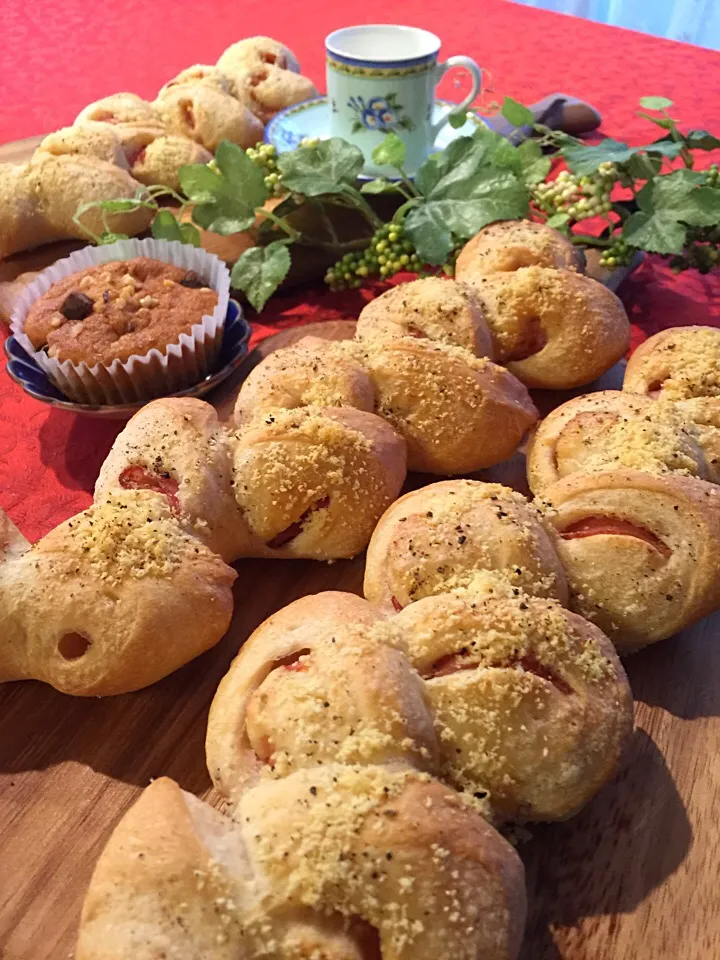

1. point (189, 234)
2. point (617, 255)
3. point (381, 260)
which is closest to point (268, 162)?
point (189, 234)

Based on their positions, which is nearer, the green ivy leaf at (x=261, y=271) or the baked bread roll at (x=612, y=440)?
the baked bread roll at (x=612, y=440)

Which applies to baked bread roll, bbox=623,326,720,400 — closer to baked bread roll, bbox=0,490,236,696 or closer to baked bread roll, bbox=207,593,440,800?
baked bread roll, bbox=207,593,440,800

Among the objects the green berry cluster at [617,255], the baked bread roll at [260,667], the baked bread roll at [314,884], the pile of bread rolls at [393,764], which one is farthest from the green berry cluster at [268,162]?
the baked bread roll at [314,884]

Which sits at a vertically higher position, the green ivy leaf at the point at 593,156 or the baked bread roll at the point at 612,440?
the green ivy leaf at the point at 593,156

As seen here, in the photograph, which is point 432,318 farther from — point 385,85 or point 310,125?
point 310,125

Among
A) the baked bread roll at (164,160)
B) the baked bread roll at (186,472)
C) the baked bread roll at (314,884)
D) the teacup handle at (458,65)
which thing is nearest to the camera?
the baked bread roll at (314,884)

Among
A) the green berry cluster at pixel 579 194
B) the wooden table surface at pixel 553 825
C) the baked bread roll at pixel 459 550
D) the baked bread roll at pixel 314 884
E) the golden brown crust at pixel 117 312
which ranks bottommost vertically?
the wooden table surface at pixel 553 825

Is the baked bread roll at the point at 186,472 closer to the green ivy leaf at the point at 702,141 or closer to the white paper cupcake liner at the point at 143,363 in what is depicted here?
the white paper cupcake liner at the point at 143,363

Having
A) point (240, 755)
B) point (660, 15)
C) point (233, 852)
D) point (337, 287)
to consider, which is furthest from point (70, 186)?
point (660, 15)

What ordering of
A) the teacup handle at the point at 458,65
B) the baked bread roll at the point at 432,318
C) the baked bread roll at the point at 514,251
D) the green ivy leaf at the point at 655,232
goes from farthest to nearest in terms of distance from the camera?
the teacup handle at the point at 458,65
the green ivy leaf at the point at 655,232
the baked bread roll at the point at 514,251
the baked bread roll at the point at 432,318
